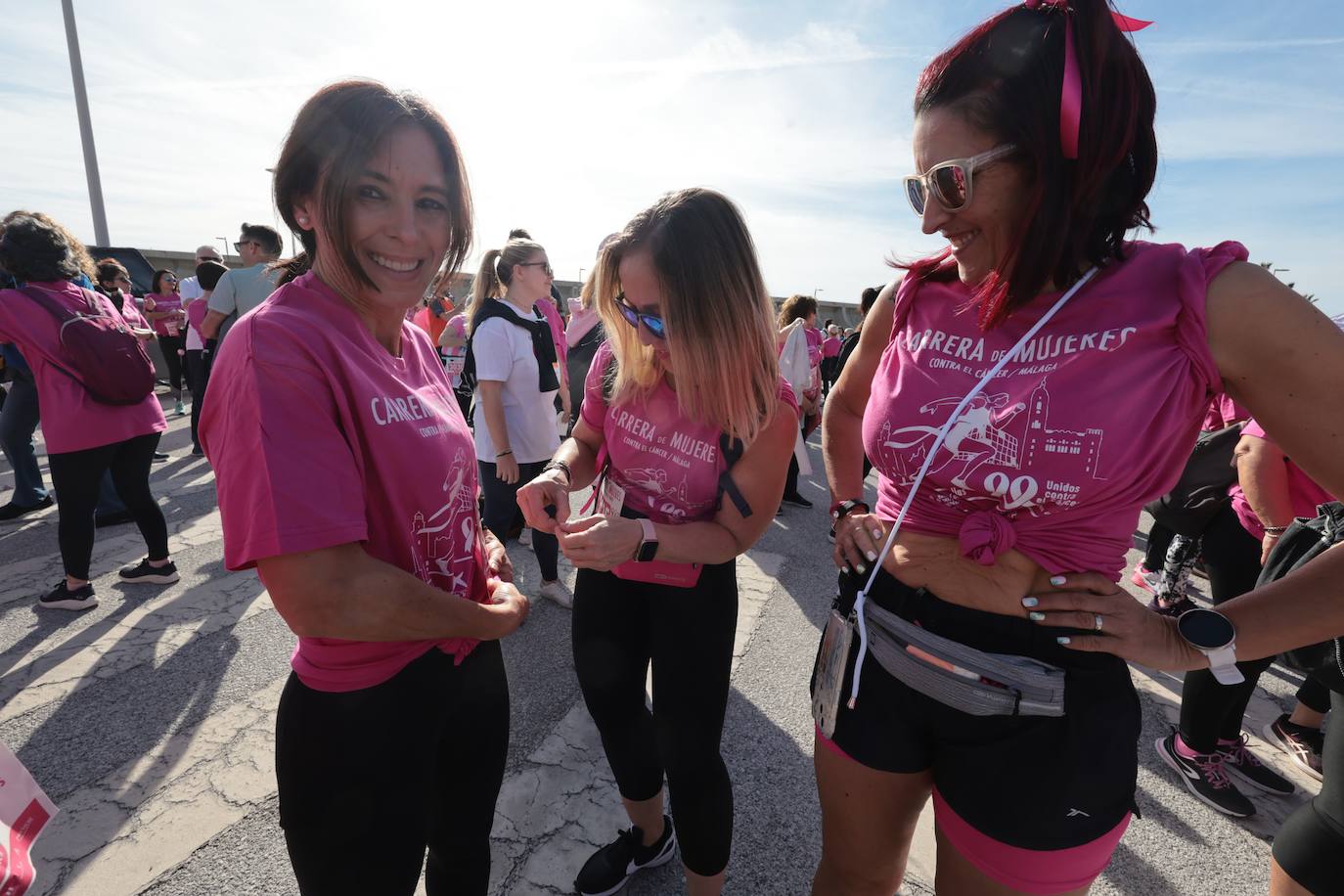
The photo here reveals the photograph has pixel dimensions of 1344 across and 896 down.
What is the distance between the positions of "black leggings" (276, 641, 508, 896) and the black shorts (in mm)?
1021

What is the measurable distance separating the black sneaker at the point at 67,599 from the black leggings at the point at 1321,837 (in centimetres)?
543

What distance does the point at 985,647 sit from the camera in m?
1.26

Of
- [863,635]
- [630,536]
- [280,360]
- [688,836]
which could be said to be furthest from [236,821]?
[863,635]

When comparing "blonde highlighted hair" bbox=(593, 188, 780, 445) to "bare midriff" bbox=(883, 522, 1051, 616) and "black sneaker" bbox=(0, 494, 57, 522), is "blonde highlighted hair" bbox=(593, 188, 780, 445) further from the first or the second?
"black sneaker" bbox=(0, 494, 57, 522)

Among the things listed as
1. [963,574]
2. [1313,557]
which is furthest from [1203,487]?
[963,574]

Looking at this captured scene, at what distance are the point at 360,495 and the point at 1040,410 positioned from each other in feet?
4.20

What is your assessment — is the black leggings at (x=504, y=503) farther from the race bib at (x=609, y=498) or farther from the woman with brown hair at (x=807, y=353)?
the woman with brown hair at (x=807, y=353)

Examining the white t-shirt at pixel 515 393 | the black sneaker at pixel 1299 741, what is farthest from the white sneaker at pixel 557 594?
the black sneaker at pixel 1299 741

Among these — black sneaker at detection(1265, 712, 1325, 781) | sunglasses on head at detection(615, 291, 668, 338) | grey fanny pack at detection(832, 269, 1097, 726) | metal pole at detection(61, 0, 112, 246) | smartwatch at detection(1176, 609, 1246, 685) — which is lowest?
black sneaker at detection(1265, 712, 1325, 781)

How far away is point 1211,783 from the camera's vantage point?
8.71 ft

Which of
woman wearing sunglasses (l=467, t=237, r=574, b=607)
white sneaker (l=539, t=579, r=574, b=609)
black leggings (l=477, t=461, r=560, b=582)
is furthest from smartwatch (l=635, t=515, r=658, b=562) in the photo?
white sneaker (l=539, t=579, r=574, b=609)

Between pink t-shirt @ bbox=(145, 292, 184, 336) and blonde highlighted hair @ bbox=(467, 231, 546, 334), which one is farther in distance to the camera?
pink t-shirt @ bbox=(145, 292, 184, 336)

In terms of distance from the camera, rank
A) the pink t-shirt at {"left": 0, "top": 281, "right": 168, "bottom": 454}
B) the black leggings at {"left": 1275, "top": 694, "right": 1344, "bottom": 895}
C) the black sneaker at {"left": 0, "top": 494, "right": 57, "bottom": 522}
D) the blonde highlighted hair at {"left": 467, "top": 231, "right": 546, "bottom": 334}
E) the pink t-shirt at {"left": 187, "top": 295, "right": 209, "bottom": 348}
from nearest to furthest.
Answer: the black leggings at {"left": 1275, "top": 694, "right": 1344, "bottom": 895} < the pink t-shirt at {"left": 0, "top": 281, "right": 168, "bottom": 454} < the blonde highlighted hair at {"left": 467, "top": 231, "right": 546, "bottom": 334} < the black sneaker at {"left": 0, "top": 494, "right": 57, "bottom": 522} < the pink t-shirt at {"left": 187, "top": 295, "right": 209, "bottom": 348}

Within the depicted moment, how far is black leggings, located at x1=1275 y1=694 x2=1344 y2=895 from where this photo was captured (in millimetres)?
1336
